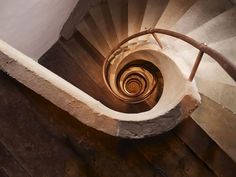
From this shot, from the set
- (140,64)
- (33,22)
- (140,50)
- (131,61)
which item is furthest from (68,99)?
(140,64)

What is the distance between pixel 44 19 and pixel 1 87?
2.62 m

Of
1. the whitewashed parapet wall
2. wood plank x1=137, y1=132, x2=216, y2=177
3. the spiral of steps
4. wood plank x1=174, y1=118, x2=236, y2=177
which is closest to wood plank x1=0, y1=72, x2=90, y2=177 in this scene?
wood plank x1=137, y1=132, x2=216, y2=177

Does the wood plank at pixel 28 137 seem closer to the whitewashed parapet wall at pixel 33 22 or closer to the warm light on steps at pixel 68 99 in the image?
the warm light on steps at pixel 68 99

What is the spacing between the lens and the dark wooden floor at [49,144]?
241 cm

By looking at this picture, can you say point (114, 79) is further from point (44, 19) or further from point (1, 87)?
point (1, 87)

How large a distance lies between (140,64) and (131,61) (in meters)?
0.34

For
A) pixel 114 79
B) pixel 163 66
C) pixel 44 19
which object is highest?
pixel 44 19

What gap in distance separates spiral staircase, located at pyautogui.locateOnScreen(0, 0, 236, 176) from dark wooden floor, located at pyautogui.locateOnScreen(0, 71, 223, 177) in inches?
6.2

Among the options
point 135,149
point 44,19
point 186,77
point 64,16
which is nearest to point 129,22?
point 64,16

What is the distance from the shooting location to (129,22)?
18.3ft

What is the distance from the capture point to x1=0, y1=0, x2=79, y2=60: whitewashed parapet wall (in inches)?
157

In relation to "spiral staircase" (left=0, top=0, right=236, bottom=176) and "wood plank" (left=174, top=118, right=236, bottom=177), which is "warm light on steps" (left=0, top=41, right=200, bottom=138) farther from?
"wood plank" (left=174, top=118, right=236, bottom=177)

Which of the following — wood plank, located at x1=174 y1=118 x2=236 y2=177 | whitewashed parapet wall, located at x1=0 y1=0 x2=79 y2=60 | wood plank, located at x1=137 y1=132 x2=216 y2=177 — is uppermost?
whitewashed parapet wall, located at x1=0 y1=0 x2=79 y2=60

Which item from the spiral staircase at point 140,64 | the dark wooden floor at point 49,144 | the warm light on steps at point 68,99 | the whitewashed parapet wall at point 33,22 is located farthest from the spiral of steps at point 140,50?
the dark wooden floor at point 49,144
